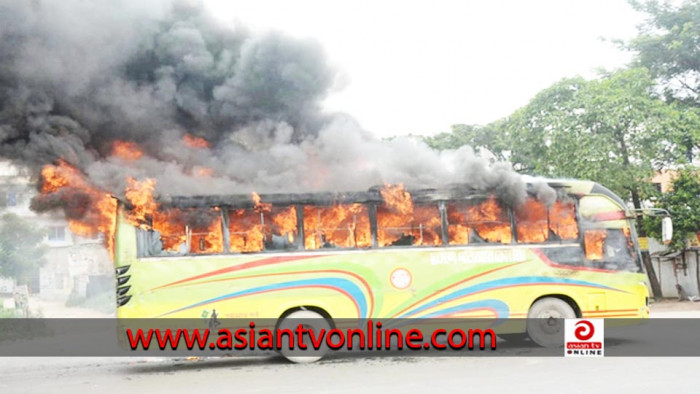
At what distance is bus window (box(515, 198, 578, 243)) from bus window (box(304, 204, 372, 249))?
2.71m

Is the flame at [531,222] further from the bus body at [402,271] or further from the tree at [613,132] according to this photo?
the tree at [613,132]

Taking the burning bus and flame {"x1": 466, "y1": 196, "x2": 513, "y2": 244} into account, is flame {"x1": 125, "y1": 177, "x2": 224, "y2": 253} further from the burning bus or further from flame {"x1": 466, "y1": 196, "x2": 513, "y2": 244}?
flame {"x1": 466, "y1": 196, "x2": 513, "y2": 244}

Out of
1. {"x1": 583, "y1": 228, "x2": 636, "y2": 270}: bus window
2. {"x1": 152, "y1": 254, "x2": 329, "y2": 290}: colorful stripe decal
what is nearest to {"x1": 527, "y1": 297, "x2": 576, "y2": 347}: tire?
{"x1": 583, "y1": 228, "x2": 636, "y2": 270}: bus window

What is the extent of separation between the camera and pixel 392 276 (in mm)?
12031

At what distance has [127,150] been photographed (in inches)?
502

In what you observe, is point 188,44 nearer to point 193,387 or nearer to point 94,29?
point 94,29

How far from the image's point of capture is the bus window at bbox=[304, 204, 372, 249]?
39.1 feet

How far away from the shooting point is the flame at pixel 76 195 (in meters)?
12.0

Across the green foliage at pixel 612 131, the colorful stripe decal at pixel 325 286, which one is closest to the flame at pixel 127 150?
the colorful stripe decal at pixel 325 286

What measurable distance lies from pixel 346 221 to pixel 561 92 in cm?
1390

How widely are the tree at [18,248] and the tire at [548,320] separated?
19.4 metres

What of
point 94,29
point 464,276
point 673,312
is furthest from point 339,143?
point 673,312

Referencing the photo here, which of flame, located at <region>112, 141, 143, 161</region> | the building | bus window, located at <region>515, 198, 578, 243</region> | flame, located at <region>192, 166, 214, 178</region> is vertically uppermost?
flame, located at <region>112, 141, 143, 161</region>

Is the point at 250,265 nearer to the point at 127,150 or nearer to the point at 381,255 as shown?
the point at 381,255
